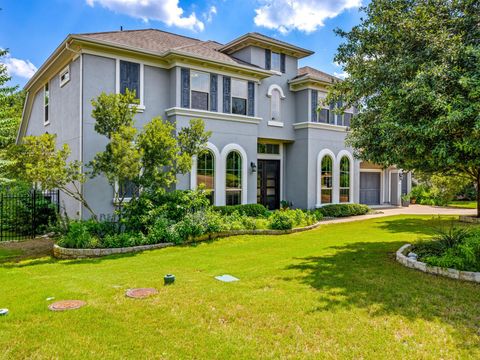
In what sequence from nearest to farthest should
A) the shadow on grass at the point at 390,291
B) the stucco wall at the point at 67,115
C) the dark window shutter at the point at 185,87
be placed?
1. the shadow on grass at the point at 390,291
2. the stucco wall at the point at 67,115
3. the dark window shutter at the point at 185,87

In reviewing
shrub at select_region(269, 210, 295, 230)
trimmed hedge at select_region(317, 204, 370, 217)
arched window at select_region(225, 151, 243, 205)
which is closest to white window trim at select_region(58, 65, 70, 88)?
arched window at select_region(225, 151, 243, 205)

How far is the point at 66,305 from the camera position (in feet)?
19.0

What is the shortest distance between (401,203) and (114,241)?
69.9 feet

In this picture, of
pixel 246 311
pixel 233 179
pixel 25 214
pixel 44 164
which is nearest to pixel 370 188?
pixel 233 179

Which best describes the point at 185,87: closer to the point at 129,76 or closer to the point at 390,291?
the point at 129,76

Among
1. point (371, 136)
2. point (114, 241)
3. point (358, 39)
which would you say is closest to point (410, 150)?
point (371, 136)

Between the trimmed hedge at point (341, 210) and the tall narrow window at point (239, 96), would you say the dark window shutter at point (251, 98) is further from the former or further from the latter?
the trimmed hedge at point (341, 210)

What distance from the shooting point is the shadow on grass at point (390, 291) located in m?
5.34

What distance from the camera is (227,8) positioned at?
→ 15039mm

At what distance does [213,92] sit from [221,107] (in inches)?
28.8

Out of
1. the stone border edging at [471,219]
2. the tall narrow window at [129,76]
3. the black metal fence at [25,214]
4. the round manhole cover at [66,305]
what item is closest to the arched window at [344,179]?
the stone border edging at [471,219]

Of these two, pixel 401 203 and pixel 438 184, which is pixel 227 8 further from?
pixel 401 203

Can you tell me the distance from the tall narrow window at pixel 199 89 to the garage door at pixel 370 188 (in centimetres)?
1417

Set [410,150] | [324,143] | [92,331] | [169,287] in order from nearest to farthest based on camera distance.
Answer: [92,331] < [169,287] < [410,150] < [324,143]
